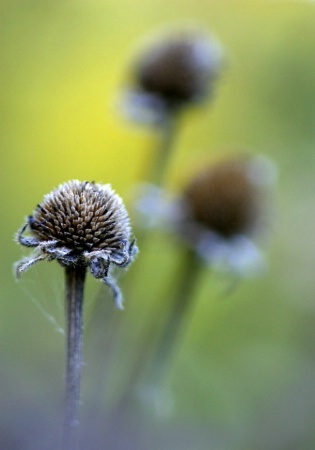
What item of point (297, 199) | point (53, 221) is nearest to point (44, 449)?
point (53, 221)

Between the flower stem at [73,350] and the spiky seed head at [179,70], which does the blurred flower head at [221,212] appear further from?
the flower stem at [73,350]

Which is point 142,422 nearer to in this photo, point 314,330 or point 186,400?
point 186,400

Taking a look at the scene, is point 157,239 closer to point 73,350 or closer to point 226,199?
point 226,199

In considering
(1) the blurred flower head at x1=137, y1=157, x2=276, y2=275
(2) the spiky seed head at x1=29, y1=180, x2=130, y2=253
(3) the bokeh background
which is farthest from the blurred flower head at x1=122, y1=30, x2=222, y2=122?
(2) the spiky seed head at x1=29, y1=180, x2=130, y2=253

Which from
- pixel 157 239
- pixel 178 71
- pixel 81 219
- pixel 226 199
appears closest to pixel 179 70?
pixel 178 71

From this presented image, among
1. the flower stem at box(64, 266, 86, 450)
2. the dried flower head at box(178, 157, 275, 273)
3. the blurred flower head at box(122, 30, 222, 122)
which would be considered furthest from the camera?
the blurred flower head at box(122, 30, 222, 122)

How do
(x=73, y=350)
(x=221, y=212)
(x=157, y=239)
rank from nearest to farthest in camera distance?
1. (x=73, y=350)
2. (x=221, y=212)
3. (x=157, y=239)

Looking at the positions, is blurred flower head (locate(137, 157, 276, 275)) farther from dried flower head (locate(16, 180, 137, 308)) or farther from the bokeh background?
dried flower head (locate(16, 180, 137, 308))
